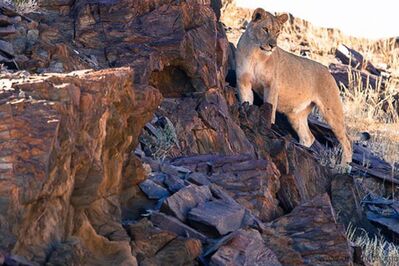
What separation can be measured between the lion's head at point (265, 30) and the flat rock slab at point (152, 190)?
23.9ft

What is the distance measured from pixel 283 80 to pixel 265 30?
108 cm

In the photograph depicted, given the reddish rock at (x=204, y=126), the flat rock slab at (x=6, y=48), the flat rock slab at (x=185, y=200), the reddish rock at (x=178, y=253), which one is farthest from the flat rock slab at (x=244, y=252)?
the reddish rock at (x=204, y=126)

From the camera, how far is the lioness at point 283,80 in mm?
13266

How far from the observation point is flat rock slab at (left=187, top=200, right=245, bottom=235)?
5.69m

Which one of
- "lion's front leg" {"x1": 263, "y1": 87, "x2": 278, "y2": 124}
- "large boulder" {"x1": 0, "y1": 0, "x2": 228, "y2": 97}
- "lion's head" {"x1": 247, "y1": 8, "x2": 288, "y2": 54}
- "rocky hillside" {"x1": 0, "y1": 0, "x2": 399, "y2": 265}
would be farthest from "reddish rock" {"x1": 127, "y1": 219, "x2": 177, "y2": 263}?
"lion's front leg" {"x1": 263, "y1": 87, "x2": 278, "y2": 124}

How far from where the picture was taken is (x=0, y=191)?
4.16m

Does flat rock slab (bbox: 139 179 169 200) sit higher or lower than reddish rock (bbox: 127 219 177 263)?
lower

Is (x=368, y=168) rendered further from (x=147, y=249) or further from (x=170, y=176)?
(x=147, y=249)

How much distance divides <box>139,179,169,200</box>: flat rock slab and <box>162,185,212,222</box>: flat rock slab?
0.12 metres

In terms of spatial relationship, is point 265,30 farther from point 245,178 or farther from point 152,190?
point 152,190

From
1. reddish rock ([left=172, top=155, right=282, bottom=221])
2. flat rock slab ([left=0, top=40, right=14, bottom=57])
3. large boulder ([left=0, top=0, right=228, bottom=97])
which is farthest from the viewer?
large boulder ([left=0, top=0, right=228, bottom=97])

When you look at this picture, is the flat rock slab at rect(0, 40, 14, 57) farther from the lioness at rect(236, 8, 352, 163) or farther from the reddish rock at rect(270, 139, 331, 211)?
the lioness at rect(236, 8, 352, 163)

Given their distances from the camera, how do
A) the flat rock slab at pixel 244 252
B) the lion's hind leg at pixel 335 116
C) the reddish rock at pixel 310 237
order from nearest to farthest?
the flat rock slab at pixel 244 252
the reddish rock at pixel 310 237
the lion's hind leg at pixel 335 116

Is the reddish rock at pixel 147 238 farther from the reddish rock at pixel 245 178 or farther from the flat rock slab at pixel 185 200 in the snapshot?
the reddish rock at pixel 245 178
